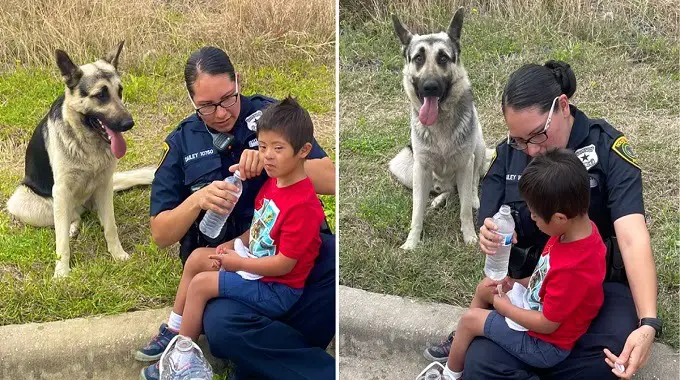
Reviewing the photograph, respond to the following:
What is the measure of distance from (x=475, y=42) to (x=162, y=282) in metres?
3.34

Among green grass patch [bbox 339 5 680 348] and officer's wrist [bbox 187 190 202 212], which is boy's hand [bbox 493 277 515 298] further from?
officer's wrist [bbox 187 190 202 212]

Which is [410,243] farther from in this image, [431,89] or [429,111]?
[431,89]

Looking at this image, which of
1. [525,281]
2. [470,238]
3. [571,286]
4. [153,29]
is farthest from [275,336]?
[153,29]

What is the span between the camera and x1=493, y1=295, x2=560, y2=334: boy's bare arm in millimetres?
2537

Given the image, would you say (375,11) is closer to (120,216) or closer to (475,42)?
(475,42)

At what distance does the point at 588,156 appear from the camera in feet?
9.10

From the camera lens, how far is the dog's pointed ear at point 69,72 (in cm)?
371

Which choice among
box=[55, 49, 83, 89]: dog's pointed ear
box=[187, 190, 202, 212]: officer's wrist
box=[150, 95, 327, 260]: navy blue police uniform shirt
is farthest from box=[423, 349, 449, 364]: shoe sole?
box=[55, 49, 83, 89]: dog's pointed ear

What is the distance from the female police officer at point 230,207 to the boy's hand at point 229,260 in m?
0.13

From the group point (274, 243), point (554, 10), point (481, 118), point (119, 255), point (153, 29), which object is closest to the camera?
point (274, 243)

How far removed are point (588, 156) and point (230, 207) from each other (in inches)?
53.0

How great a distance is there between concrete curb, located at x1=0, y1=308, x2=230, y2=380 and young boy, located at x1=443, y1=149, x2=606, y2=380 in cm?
133

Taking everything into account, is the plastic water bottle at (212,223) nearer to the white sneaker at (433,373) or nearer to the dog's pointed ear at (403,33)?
the white sneaker at (433,373)

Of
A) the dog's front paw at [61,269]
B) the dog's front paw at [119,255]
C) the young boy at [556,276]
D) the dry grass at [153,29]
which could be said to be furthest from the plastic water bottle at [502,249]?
the dry grass at [153,29]
